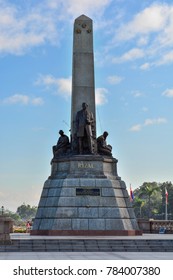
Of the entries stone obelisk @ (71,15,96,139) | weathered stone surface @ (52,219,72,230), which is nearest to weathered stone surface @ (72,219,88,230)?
weathered stone surface @ (52,219,72,230)

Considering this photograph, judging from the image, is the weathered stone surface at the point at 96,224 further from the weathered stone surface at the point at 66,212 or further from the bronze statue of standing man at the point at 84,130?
the bronze statue of standing man at the point at 84,130

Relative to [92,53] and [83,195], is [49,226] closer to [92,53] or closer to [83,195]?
[83,195]

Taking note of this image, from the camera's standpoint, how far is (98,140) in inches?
1202

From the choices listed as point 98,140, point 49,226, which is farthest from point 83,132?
point 49,226

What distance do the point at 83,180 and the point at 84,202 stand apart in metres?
1.14

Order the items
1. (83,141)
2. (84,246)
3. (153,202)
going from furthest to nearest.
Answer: (153,202) < (83,141) < (84,246)

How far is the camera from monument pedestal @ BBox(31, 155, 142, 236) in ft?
91.4

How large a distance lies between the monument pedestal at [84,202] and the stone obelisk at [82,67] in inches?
91.8

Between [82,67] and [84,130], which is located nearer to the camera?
[84,130]

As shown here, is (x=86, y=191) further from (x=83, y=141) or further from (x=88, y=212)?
(x=83, y=141)

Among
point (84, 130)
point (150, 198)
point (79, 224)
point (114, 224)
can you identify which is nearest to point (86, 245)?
point (79, 224)

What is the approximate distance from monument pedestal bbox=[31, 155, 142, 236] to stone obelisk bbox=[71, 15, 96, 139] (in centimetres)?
233

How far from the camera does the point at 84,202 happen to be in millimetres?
28391
